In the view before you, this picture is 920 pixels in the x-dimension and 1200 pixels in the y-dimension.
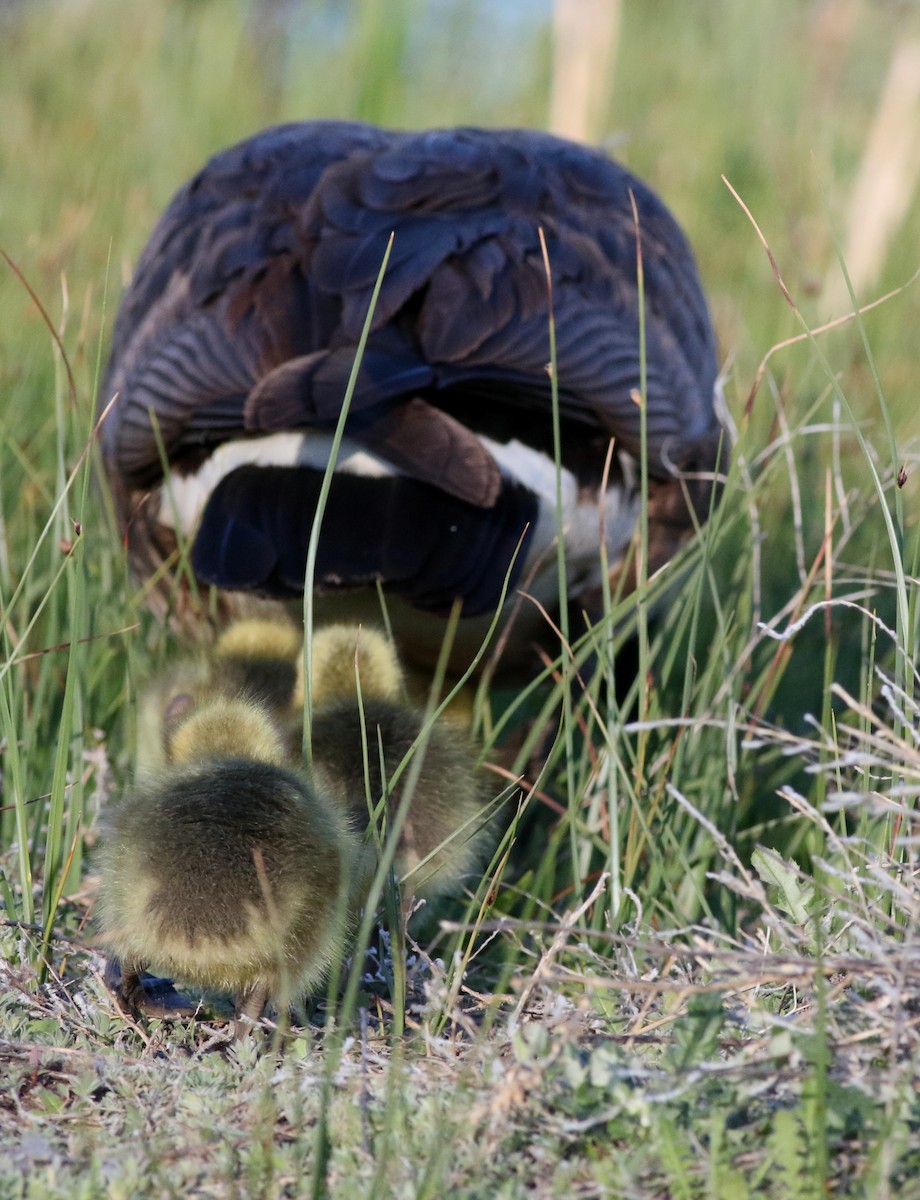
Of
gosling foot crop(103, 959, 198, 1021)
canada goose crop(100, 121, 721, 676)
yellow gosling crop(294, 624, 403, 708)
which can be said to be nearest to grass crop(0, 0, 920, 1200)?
gosling foot crop(103, 959, 198, 1021)

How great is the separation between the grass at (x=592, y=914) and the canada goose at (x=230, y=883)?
107 millimetres

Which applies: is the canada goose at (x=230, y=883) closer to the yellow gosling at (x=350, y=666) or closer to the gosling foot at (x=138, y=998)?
the gosling foot at (x=138, y=998)

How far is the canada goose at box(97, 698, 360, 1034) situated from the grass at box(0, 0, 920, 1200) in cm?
11

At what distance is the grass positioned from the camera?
1.49m

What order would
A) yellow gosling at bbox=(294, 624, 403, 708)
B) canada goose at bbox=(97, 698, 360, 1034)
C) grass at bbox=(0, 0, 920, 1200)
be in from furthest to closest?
yellow gosling at bbox=(294, 624, 403, 708) → canada goose at bbox=(97, 698, 360, 1034) → grass at bbox=(0, 0, 920, 1200)

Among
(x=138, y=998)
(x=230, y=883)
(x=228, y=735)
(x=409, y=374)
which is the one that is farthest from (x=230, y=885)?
(x=409, y=374)

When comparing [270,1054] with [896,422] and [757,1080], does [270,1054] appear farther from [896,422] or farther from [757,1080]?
[896,422]

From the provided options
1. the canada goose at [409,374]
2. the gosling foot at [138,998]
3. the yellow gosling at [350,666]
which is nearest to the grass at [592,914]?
the gosling foot at [138,998]

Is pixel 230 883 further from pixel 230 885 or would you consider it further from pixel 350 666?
pixel 350 666

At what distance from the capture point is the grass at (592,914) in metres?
1.49

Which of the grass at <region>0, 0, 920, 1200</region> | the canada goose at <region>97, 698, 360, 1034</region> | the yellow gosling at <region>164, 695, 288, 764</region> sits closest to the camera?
the grass at <region>0, 0, 920, 1200</region>

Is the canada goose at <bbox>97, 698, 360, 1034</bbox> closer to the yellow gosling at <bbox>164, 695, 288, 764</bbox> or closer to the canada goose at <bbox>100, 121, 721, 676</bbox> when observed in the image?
the yellow gosling at <bbox>164, 695, 288, 764</bbox>

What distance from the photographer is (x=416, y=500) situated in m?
2.64

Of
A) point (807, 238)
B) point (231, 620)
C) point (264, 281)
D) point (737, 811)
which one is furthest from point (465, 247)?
point (807, 238)
